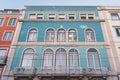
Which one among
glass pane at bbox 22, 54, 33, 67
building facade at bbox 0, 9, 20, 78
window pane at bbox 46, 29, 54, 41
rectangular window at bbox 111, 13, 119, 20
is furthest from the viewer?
rectangular window at bbox 111, 13, 119, 20

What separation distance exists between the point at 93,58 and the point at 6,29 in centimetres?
1287

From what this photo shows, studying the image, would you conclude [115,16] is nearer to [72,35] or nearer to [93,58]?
[72,35]

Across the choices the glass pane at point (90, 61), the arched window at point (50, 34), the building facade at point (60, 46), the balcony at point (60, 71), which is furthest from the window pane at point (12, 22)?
the glass pane at point (90, 61)

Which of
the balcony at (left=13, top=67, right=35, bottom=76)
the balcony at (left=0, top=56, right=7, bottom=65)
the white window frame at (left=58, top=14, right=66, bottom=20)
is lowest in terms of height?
the balcony at (left=13, top=67, right=35, bottom=76)

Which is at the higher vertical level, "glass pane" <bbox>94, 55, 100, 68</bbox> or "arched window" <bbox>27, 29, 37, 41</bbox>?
"arched window" <bbox>27, 29, 37, 41</bbox>

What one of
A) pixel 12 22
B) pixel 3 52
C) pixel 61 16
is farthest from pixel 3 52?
pixel 61 16

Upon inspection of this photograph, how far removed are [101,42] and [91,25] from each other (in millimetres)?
3372

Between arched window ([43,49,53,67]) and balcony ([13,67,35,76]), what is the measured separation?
6.18ft

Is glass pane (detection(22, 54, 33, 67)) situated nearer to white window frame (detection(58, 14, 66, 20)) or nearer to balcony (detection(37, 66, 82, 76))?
balcony (detection(37, 66, 82, 76))

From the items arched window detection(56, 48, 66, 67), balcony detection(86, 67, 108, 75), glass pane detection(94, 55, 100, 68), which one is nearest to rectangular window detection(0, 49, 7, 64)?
arched window detection(56, 48, 66, 67)

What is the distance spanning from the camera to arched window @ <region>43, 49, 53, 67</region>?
18.4m

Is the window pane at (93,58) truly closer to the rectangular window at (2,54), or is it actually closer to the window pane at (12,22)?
the rectangular window at (2,54)

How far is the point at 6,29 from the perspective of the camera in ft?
72.1

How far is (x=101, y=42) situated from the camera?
20109mm
